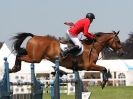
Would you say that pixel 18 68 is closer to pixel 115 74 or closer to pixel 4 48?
pixel 4 48

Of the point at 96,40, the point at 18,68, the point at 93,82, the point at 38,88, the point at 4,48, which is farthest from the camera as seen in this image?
the point at 93,82

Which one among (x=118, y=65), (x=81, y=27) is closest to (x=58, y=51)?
(x=81, y=27)

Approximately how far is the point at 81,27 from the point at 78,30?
0.19 meters

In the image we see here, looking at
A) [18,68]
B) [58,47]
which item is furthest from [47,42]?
[18,68]

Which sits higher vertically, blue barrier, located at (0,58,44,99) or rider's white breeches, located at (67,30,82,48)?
rider's white breeches, located at (67,30,82,48)

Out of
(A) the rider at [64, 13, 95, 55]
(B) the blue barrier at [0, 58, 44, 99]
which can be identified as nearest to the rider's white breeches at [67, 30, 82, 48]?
(A) the rider at [64, 13, 95, 55]

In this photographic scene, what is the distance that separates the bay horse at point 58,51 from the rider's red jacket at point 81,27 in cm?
39

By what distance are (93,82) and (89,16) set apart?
33.0 meters

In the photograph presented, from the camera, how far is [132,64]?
47.0 meters

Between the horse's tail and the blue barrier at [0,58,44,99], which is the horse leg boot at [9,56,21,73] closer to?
the horse's tail

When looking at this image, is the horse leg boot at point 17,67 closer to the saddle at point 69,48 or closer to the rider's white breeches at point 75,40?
the saddle at point 69,48

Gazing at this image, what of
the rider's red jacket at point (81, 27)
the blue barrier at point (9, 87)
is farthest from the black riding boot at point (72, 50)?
the blue barrier at point (9, 87)

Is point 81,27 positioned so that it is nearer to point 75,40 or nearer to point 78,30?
point 78,30

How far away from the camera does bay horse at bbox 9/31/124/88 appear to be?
12812 millimetres
